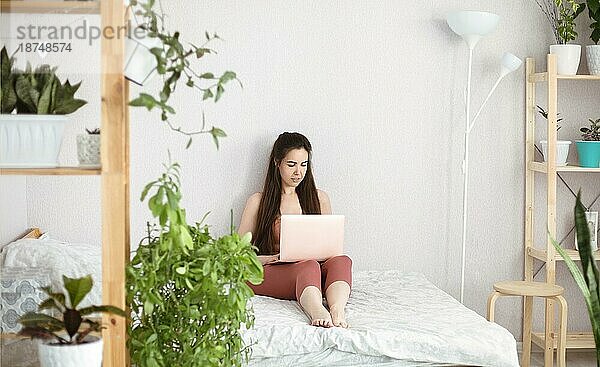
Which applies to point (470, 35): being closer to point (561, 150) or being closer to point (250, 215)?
point (561, 150)

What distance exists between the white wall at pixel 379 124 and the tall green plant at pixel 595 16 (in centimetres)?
22

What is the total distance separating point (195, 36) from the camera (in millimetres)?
A: 4695

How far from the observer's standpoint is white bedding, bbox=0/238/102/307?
8.41 ft

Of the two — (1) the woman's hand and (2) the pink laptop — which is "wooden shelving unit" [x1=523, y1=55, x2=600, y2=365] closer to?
(2) the pink laptop

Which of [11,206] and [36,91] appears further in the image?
[11,206]

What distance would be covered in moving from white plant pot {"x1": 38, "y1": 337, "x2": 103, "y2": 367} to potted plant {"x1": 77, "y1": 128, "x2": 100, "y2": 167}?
0.50 m

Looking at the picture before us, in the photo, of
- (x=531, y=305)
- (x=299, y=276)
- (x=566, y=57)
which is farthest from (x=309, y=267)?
(x=566, y=57)

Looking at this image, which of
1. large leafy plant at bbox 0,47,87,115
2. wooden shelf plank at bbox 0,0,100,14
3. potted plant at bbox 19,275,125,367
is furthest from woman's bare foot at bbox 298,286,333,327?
wooden shelf plank at bbox 0,0,100,14

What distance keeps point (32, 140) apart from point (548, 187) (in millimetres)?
2922

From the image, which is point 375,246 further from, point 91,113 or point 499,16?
point 91,113

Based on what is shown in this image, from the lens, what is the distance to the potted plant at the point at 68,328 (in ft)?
7.86

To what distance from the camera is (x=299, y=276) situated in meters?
4.20

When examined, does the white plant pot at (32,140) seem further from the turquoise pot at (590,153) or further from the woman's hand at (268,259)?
the turquoise pot at (590,153)

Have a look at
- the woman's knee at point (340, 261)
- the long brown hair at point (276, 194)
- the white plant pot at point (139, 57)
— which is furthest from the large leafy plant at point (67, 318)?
the long brown hair at point (276, 194)
